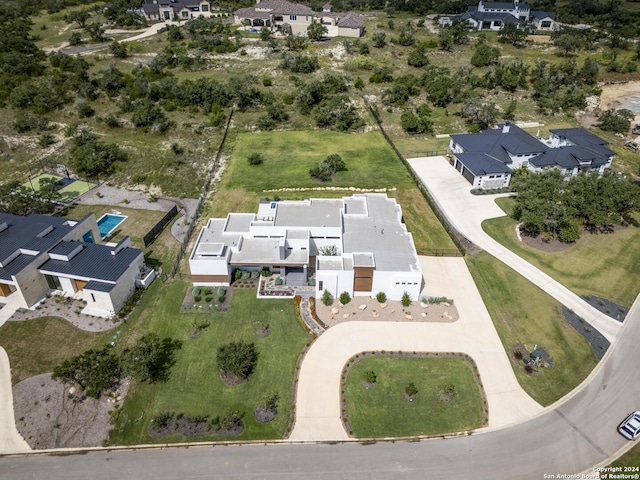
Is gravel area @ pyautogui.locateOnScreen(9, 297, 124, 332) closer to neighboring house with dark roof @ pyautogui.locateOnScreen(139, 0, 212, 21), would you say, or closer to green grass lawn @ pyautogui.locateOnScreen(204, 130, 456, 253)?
green grass lawn @ pyautogui.locateOnScreen(204, 130, 456, 253)

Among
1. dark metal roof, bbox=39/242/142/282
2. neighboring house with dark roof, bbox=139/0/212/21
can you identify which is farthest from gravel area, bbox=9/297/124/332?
neighboring house with dark roof, bbox=139/0/212/21

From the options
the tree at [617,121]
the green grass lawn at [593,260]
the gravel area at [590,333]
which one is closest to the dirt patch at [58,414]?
the gravel area at [590,333]

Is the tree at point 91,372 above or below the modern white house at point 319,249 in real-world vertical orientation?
below

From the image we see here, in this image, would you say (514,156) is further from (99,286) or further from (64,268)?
(64,268)

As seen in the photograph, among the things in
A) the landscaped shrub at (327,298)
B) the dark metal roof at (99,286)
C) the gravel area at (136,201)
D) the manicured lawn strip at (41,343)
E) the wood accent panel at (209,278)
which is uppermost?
the dark metal roof at (99,286)

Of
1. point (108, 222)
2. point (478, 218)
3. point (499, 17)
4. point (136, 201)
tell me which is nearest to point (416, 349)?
point (478, 218)

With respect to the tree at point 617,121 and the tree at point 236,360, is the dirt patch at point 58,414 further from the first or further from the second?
the tree at point 617,121

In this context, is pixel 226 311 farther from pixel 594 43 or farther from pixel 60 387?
pixel 594 43
